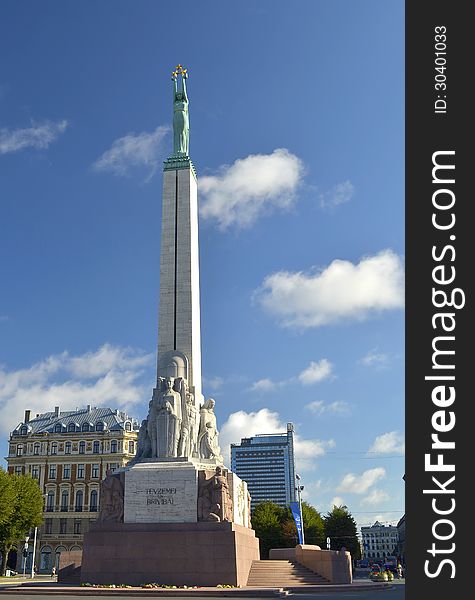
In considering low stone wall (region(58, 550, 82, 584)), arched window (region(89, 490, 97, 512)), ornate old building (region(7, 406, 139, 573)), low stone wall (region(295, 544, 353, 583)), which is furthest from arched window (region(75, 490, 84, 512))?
low stone wall (region(295, 544, 353, 583))

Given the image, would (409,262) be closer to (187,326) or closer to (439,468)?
(439,468)

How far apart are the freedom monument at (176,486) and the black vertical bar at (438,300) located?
1979 cm

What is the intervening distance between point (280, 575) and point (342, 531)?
55.8 m

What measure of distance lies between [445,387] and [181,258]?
26873mm

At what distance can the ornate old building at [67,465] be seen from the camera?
253 feet

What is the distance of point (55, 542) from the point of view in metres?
77.2

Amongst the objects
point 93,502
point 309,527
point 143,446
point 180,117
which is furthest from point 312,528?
point 180,117

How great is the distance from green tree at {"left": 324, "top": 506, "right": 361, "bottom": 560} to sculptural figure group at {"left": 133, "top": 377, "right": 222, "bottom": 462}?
5445cm

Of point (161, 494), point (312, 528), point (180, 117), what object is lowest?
point (312, 528)

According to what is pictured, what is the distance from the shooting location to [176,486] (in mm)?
30734

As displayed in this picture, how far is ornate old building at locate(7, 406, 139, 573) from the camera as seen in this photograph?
77.2 metres

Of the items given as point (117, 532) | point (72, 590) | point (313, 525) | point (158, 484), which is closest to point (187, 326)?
point (158, 484)

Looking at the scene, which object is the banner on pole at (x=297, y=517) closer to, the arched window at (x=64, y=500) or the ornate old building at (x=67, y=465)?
the ornate old building at (x=67, y=465)

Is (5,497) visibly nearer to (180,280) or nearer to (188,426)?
(188,426)
